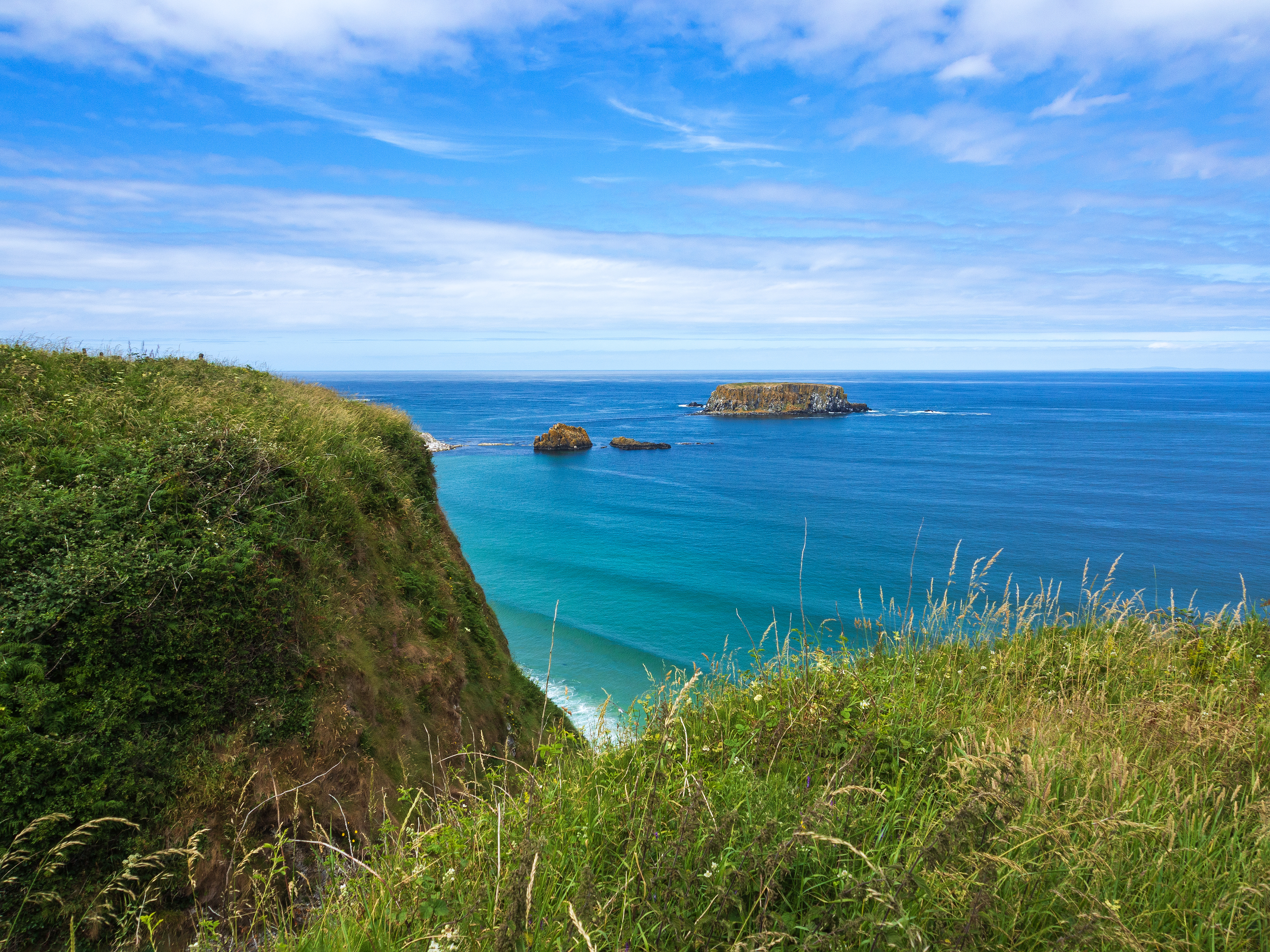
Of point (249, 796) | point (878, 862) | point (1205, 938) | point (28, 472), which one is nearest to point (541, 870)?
point (878, 862)

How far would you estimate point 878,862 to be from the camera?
302cm

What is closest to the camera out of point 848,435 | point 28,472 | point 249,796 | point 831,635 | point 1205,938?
point 1205,938

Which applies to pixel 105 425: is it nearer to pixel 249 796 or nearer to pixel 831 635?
pixel 249 796

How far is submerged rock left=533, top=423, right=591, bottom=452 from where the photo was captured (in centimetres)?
8544

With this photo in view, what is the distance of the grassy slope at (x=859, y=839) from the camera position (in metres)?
2.61

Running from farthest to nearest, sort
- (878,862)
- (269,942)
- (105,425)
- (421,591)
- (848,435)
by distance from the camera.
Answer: (848,435), (421,591), (105,425), (269,942), (878,862)

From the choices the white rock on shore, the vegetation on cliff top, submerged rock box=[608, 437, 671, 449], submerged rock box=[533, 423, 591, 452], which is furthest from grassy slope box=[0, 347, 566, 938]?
submerged rock box=[608, 437, 671, 449]

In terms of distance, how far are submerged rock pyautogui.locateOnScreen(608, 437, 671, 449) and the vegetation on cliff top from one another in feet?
274

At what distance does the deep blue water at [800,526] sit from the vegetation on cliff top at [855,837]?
11464mm

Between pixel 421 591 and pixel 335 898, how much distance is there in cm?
912

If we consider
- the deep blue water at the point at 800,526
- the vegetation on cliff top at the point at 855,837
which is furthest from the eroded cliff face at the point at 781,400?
the vegetation on cliff top at the point at 855,837

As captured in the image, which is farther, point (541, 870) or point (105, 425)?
point (105, 425)

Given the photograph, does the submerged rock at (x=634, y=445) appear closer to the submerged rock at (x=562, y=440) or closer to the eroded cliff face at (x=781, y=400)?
the submerged rock at (x=562, y=440)

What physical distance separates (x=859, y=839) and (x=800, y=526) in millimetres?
45163
